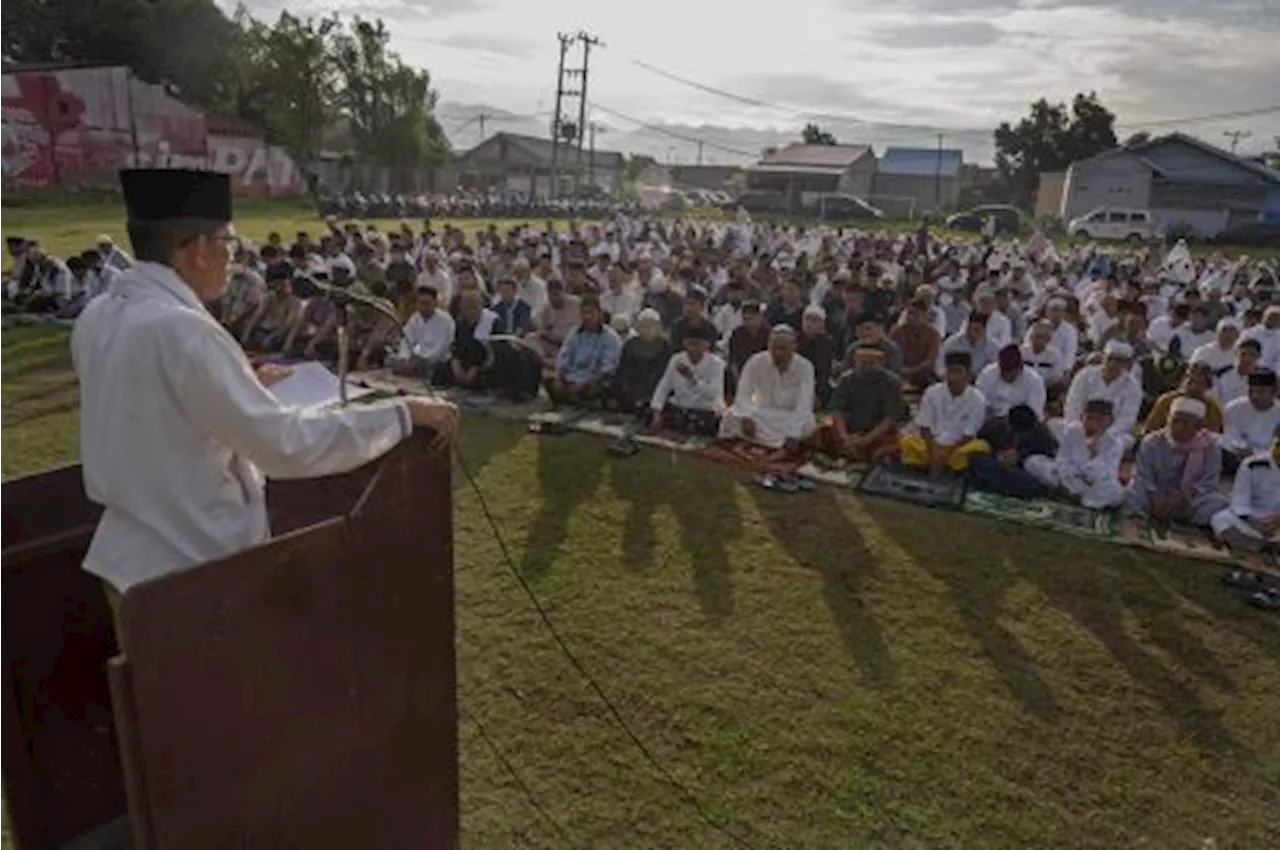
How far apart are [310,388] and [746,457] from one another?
4.94 m

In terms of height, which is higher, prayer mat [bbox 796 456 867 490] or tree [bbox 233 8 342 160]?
tree [bbox 233 8 342 160]

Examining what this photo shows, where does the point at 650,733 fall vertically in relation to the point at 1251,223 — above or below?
below

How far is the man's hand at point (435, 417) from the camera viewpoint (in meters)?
1.85

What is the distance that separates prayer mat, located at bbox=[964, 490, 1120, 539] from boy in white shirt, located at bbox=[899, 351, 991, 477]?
0.39 m

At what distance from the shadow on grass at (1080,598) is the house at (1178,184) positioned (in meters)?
36.8

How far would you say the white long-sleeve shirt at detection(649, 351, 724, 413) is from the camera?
7473mm

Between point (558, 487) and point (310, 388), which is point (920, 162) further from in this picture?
point (310, 388)

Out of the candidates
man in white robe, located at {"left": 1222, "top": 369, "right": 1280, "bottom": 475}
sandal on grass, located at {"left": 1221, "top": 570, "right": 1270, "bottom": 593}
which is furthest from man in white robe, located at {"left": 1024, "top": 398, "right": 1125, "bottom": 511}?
sandal on grass, located at {"left": 1221, "top": 570, "right": 1270, "bottom": 593}

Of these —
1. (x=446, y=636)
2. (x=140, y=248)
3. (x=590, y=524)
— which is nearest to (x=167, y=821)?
(x=446, y=636)

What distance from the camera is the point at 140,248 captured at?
68.5 inches

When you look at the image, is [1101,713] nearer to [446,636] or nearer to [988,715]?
[988,715]

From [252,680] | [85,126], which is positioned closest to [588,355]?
[252,680]

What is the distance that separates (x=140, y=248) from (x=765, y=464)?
210 inches

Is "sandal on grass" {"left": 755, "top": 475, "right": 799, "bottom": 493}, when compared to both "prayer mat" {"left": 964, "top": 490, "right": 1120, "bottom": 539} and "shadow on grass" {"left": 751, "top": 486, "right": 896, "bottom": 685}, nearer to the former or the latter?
"shadow on grass" {"left": 751, "top": 486, "right": 896, "bottom": 685}
